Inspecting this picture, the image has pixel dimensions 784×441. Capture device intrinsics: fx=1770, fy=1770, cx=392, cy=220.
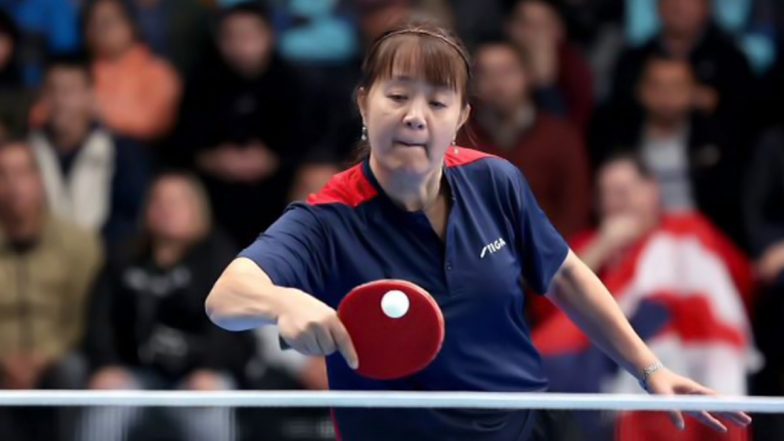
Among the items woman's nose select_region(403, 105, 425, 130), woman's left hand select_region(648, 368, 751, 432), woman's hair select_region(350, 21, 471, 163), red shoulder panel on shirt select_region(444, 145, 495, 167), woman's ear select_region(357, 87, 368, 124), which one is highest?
woman's hair select_region(350, 21, 471, 163)

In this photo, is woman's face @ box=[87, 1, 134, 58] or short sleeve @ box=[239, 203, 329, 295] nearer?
short sleeve @ box=[239, 203, 329, 295]

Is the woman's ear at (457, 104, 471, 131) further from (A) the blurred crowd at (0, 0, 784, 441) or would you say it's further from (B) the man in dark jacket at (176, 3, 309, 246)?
(B) the man in dark jacket at (176, 3, 309, 246)

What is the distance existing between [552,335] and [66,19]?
9.66 ft

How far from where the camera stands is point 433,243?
3.93 m

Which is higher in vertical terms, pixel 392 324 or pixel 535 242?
pixel 535 242

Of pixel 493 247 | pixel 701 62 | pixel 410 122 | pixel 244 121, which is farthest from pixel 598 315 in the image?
pixel 244 121

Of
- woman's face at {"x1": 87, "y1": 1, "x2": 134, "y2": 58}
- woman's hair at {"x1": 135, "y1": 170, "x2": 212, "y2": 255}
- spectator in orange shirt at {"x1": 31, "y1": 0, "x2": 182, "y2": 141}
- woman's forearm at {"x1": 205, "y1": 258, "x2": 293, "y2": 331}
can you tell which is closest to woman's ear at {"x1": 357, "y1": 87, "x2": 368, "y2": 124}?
woman's forearm at {"x1": 205, "y1": 258, "x2": 293, "y2": 331}

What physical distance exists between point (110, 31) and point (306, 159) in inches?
48.7

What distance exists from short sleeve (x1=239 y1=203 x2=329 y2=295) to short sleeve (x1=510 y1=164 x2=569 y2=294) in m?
0.48

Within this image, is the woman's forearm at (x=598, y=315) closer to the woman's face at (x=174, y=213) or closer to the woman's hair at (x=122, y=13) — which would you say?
the woman's face at (x=174, y=213)

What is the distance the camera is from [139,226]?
25.5 ft

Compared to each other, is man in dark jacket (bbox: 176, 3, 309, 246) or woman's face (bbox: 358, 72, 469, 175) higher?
man in dark jacket (bbox: 176, 3, 309, 246)

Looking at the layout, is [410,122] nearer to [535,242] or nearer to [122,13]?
[535,242]

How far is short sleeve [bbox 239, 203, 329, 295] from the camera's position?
12.0 ft
